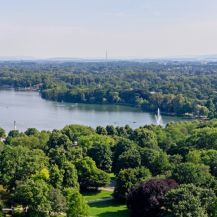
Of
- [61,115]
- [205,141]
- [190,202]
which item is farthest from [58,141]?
[61,115]

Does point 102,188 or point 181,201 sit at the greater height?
point 181,201

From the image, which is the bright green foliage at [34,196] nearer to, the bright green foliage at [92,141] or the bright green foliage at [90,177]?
the bright green foliage at [90,177]

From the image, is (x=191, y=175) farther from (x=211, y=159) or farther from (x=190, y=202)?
(x=190, y=202)

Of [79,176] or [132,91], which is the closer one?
[79,176]

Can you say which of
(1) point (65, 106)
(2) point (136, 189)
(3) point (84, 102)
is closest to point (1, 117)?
(1) point (65, 106)

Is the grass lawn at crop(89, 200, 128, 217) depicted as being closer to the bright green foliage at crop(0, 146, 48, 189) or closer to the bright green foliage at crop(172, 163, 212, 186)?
the bright green foliage at crop(172, 163, 212, 186)

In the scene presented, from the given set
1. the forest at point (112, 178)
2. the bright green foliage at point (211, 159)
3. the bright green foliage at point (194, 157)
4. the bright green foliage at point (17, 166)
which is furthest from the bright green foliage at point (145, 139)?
the bright green foliage at point (17, 166)

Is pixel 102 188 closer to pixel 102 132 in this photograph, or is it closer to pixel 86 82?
pixel 102 132
